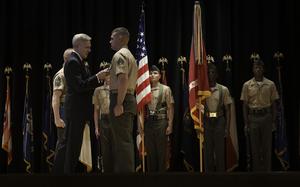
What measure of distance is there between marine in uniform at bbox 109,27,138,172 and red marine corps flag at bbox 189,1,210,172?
6.67ft

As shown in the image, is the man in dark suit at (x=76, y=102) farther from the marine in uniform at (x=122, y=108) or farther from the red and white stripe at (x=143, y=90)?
the red and white stripe at (x=143, y=90)

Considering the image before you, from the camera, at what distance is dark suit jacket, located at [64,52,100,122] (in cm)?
436

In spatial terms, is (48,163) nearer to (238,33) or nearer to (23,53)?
(23,53)

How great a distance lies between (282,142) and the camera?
7.38m

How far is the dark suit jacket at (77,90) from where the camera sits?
4359mm

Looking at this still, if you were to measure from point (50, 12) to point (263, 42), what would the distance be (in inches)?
133

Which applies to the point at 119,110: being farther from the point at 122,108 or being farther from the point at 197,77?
the point at 197,77

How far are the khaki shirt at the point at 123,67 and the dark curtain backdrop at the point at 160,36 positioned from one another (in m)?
3.29

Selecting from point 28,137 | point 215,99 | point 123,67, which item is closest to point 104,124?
point 123,67

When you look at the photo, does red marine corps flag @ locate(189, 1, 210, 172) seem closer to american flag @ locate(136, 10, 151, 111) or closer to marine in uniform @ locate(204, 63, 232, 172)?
marine in uniform @ locate(204, 63, 232, 172)

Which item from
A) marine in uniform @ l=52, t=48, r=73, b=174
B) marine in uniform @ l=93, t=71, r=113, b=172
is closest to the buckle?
marine in uniform @ l=93, t=71, r=113, b=172

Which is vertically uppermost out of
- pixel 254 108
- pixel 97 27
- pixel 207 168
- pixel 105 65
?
pixel 97 27

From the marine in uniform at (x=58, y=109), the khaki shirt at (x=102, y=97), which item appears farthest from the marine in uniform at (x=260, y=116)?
the marine in uniform at (x=58, y=109)

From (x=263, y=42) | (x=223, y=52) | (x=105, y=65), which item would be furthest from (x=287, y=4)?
(x=105, y=65)
